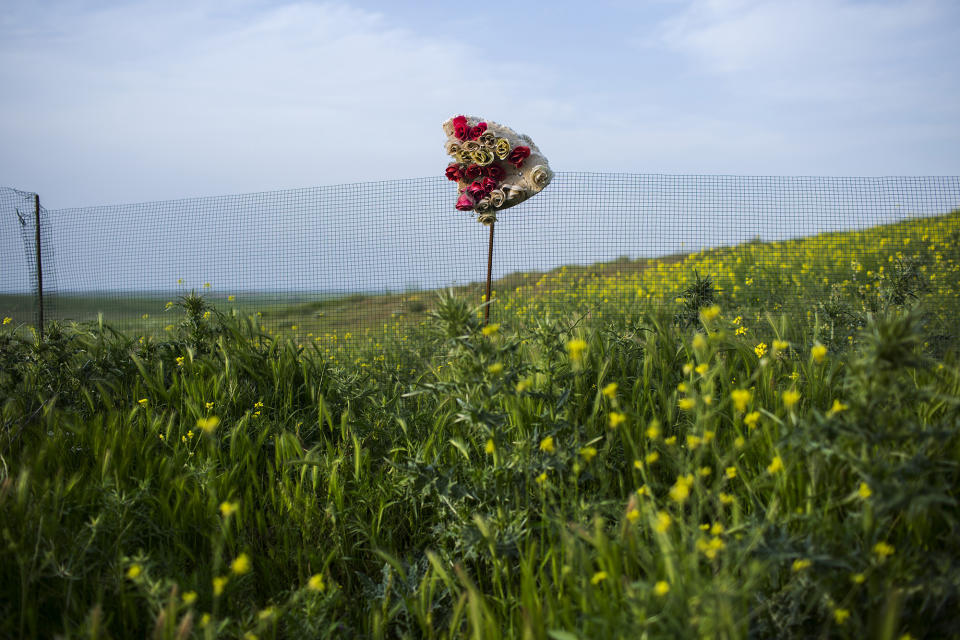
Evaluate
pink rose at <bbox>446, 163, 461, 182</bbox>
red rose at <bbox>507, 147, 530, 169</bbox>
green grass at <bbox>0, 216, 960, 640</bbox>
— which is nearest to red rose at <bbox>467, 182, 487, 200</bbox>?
pink rose at <bbox>446, 163, 461, 182</bbox>

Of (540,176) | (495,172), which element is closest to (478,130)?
(495,172)

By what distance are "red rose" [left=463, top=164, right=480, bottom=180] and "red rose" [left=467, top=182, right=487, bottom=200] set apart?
0.30 feet

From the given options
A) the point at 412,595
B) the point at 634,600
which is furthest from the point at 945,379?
the point at 412,595

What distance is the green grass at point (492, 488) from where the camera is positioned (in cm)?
153

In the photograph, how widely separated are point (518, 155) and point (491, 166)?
208 millimetres

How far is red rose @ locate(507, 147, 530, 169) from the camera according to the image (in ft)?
14.3

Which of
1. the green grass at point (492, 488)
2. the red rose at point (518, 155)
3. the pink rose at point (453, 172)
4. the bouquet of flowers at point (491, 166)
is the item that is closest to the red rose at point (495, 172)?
the bouquet of flowers at point (491, 166)

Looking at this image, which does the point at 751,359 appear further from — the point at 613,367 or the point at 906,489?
the point at 906,489

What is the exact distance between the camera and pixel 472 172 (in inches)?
177

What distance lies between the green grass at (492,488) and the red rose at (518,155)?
1.56m

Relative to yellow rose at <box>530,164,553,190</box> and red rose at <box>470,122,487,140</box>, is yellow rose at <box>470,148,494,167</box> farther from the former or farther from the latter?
yellow rose at <box>530,164,553,190</box>

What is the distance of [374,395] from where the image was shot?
328cm

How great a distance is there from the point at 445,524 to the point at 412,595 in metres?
0.33

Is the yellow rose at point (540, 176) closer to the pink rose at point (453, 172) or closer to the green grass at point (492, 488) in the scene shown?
the pink rose at point (453, 172)
